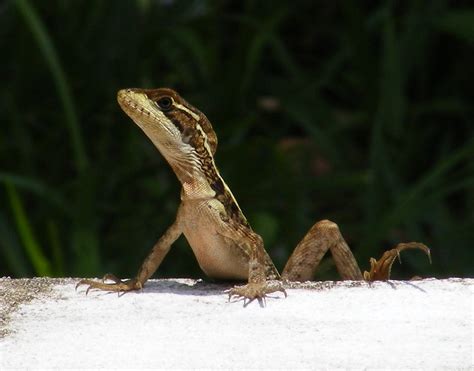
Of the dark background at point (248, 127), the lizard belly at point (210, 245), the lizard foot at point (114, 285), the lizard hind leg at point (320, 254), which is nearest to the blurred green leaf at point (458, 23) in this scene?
the dark background at point (248, 127)

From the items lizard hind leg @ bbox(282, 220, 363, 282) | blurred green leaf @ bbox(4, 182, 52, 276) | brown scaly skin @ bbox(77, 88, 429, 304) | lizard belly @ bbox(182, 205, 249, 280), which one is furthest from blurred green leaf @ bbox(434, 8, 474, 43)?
lizard belly @ bbox(182, 205, 249, 280)

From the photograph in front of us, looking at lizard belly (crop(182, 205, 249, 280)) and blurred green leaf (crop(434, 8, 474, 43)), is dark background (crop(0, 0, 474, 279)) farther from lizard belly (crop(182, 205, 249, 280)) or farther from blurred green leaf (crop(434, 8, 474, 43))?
lizard belly (crop(182, 205, 249, 280))

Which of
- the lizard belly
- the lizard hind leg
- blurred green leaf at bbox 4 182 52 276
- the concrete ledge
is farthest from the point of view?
blurred green leaf at bbox 4 182 52 276

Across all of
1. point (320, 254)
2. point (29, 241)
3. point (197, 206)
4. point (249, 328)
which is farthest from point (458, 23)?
point (249, 328)

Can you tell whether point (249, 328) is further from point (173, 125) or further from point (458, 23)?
point (458, 23)

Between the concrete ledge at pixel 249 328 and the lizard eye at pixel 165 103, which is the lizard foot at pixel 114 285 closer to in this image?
the concrete ledge at pixel 249 328
